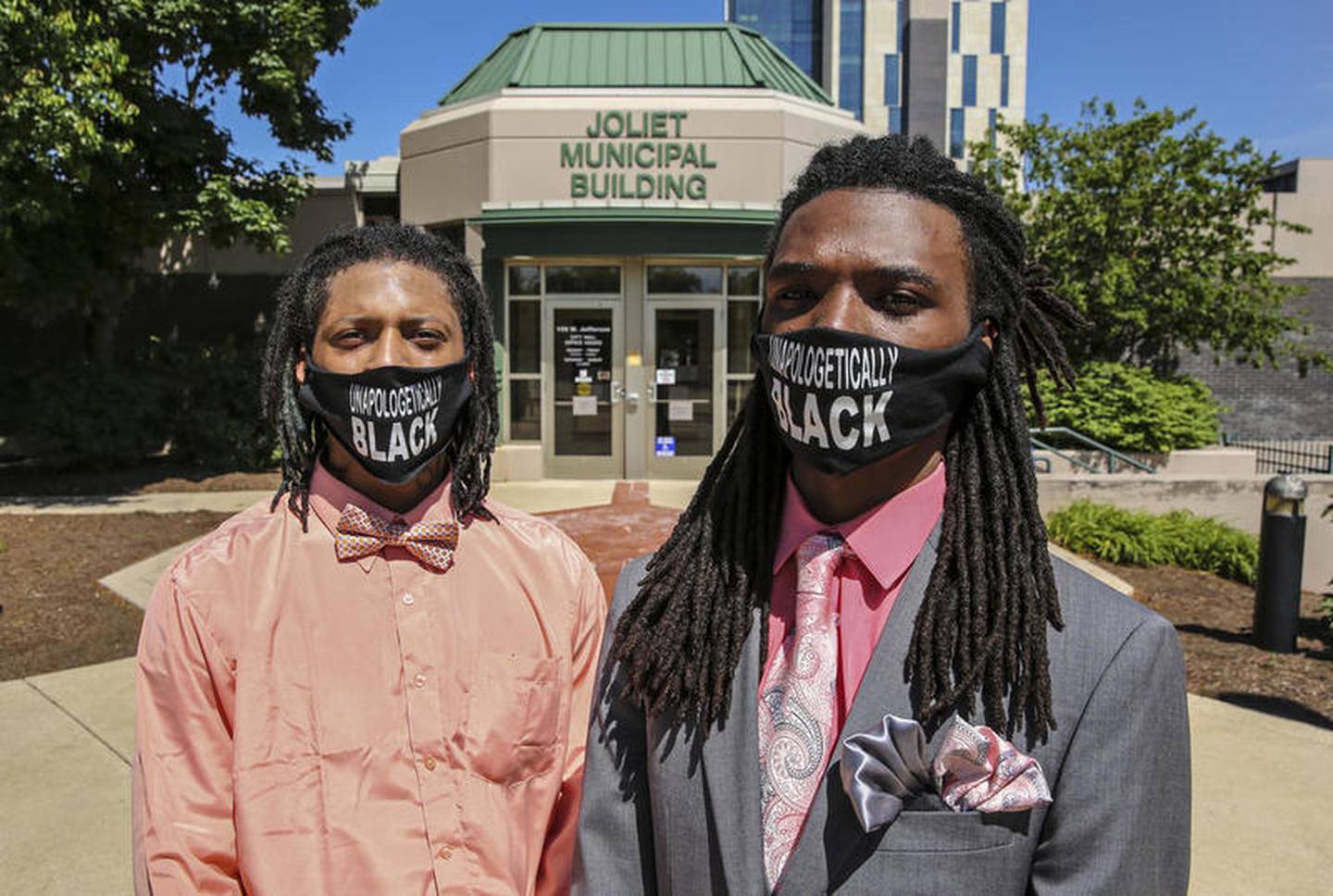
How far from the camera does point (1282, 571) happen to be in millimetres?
6688

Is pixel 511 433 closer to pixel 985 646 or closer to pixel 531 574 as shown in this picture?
pixel 531 574

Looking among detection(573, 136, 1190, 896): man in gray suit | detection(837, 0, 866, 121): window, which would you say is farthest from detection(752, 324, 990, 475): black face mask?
detection(837, 0, 866, 121): window

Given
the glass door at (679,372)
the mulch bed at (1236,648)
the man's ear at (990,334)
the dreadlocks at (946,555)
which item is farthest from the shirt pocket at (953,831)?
the glass door at (679,372)

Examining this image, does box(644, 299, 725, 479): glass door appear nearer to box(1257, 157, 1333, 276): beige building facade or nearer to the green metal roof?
the green metal roof

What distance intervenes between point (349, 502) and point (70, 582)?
678 cm

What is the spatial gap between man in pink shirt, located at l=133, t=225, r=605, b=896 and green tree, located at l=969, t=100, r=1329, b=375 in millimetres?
13520

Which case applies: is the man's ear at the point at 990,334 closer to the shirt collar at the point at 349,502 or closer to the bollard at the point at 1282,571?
the shirt collar at the point at 349,502

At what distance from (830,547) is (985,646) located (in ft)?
0.86

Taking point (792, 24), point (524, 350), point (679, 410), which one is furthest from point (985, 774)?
point (792, 24)

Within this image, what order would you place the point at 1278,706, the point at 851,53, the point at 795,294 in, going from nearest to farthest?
the point at 795,294
the point at 1278,706
the point at 851,53

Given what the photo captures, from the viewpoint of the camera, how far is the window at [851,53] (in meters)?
68.6

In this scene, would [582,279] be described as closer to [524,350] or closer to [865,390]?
[524,350]

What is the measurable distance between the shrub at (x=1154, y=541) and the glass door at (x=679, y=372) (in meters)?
5.08

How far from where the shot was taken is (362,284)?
218 cm
